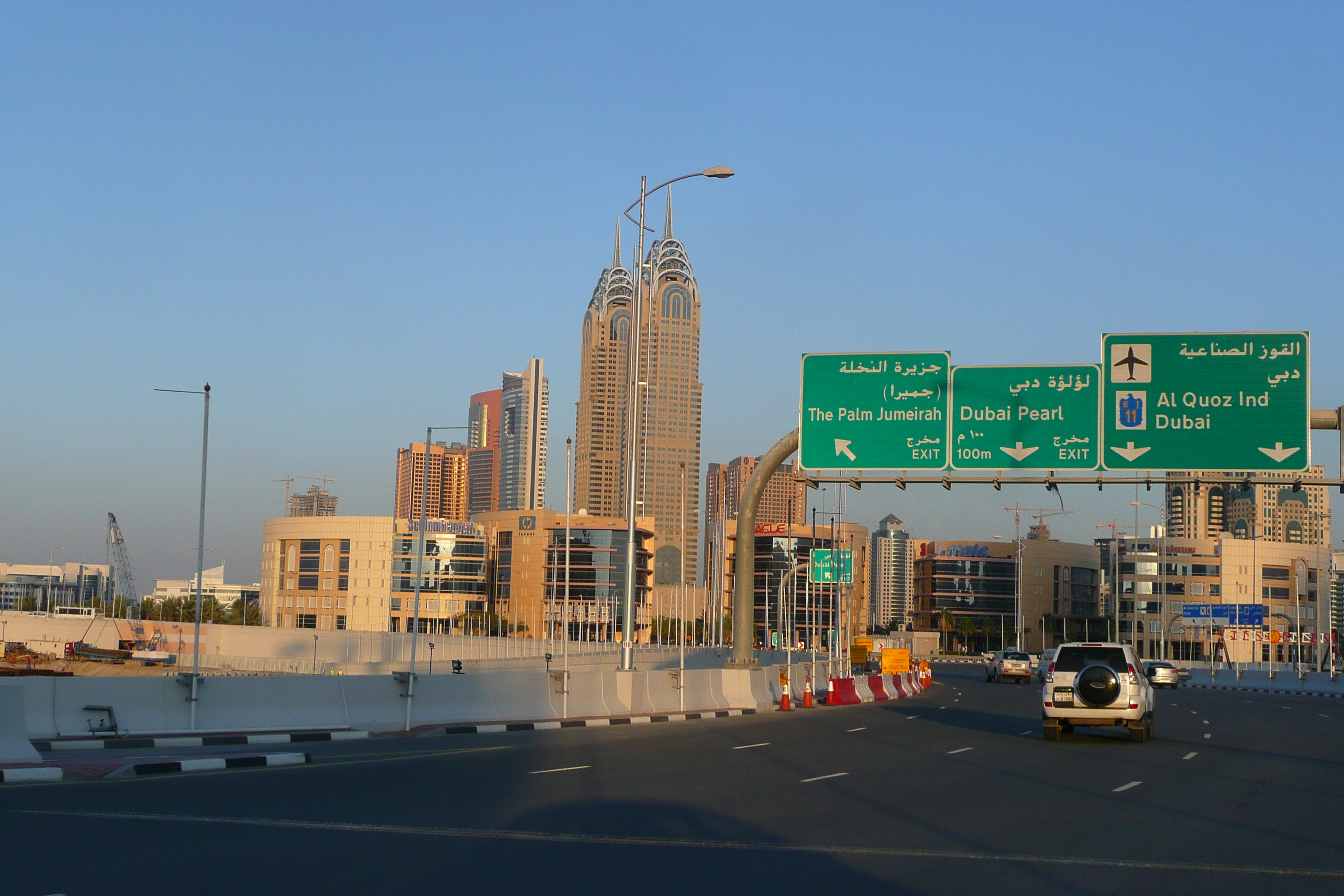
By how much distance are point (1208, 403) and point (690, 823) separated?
20.4 m

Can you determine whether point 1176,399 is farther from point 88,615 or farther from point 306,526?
point 88,615

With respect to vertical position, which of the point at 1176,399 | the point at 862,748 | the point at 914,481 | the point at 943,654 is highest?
the point at 1176,399

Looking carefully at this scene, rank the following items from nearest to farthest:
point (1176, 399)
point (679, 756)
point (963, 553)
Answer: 1. point (679, 756)
2. point (1176, 399)
3. point (963, 553)

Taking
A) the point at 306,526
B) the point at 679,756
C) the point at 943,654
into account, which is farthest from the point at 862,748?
the point at 306,526

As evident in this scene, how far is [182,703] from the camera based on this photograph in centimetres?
2206

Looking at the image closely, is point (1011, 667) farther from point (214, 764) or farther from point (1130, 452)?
point (214, 764)

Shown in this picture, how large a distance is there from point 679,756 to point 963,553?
172m

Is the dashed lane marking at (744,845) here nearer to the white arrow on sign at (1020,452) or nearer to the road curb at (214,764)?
the road curb at (214,764)

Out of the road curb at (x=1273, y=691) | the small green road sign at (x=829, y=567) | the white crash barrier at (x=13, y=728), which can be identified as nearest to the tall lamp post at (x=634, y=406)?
the white crash barrier at (x=13, y=728)

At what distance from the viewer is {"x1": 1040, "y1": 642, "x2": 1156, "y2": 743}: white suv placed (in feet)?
84.9

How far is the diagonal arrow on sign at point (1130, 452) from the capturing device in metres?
29.3

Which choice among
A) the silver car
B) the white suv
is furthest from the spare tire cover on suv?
the silver car

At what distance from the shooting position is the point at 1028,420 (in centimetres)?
3003

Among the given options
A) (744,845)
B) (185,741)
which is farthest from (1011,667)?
(744,845)
